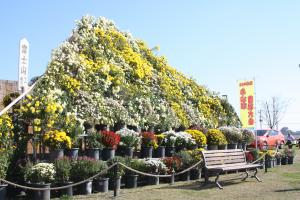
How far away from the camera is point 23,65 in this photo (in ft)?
36.3

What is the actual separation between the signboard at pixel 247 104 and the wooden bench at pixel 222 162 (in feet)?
18.7

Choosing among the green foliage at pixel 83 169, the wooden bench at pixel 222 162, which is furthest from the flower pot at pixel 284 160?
the green foliage at pixel 83 169

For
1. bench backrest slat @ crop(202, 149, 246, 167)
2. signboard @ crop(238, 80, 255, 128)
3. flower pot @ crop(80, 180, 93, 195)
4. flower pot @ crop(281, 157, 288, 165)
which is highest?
signboard @ crop(238, 80, 255, 128)

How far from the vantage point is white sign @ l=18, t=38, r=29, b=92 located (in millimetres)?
11016

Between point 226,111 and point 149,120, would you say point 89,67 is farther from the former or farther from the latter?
point 226,111

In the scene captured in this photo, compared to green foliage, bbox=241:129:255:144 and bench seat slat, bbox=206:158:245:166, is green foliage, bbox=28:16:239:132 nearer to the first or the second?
green foliage, bbox=241:129:255:144

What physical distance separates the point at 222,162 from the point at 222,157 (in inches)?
5.7

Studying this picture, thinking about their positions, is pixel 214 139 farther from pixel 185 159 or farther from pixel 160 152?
pixel 185 159

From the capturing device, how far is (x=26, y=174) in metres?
9.46

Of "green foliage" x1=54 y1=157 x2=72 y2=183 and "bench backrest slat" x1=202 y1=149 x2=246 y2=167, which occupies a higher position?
"bench backrest slat" x1=202 y1=149 x2=246 y2=167

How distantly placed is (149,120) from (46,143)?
5202mm

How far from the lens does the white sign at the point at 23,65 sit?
36.1 ft

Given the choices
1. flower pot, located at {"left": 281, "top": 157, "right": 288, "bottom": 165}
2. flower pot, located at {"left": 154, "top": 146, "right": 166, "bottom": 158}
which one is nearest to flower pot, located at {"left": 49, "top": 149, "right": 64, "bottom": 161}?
flower pot, located at {"left": 154, "top": 146, "right": 166, "bottom": 158}

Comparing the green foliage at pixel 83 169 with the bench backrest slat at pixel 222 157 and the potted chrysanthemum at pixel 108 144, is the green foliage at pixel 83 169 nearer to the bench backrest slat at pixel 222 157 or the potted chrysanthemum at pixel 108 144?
the potted chrysanthemum at pixel 108 144
